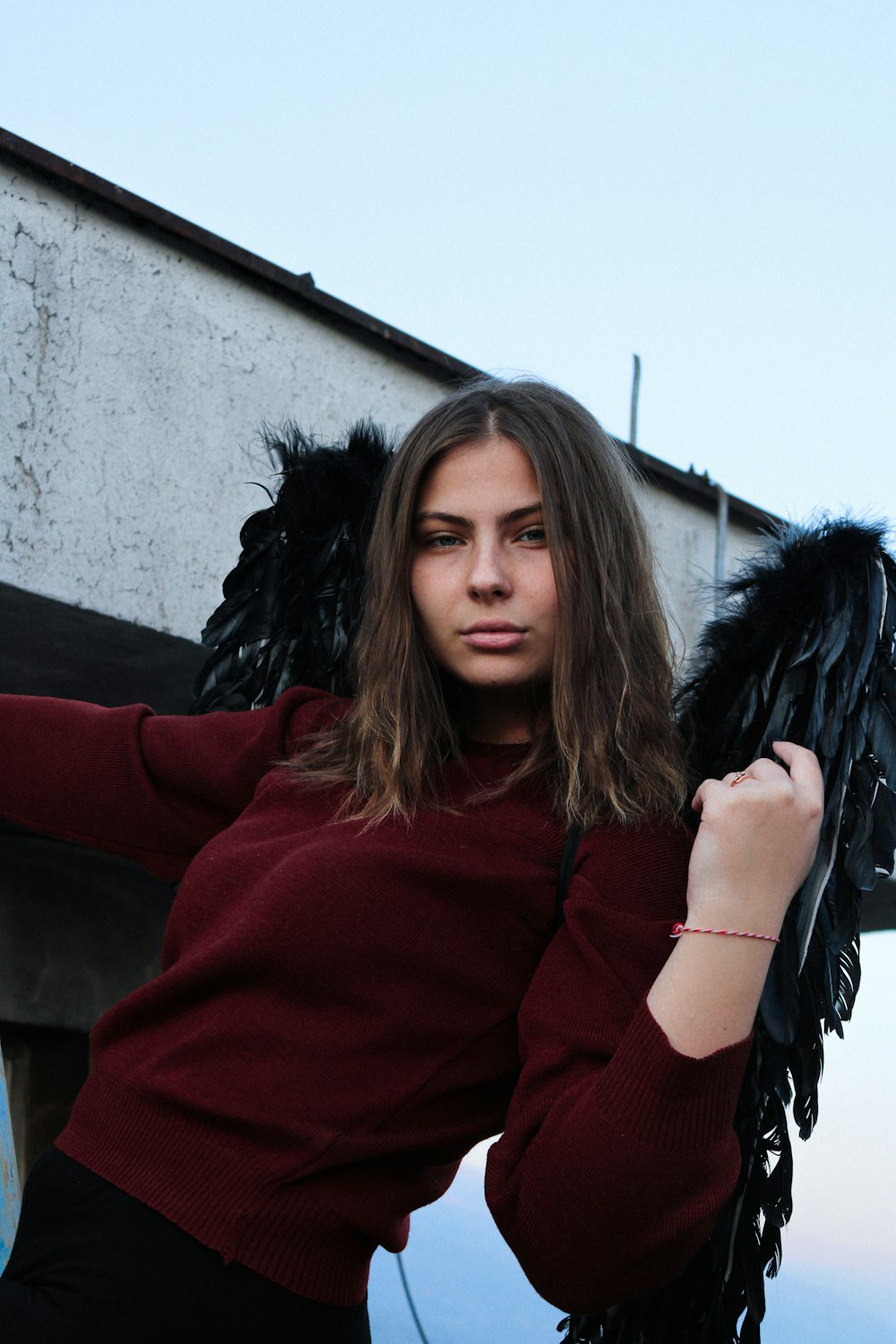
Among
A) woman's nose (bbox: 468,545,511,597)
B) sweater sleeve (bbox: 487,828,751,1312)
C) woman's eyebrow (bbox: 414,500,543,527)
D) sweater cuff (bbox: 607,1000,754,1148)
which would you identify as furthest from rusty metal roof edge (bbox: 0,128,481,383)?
sweater cuff (bbox: 607,1000,754,1148)

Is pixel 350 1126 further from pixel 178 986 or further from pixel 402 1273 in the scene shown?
pixel 402 1273

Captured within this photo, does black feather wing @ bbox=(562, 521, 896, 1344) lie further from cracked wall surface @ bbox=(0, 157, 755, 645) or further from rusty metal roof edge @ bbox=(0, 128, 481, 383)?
rusty metal roof edge @ bbox=(0, 128, 481, 383)

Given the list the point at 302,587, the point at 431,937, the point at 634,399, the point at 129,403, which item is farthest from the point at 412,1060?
the point at 634,399

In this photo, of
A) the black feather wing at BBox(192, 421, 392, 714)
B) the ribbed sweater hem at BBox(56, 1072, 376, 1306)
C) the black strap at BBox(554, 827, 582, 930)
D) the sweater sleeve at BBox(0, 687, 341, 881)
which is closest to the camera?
the ribbed sweater hem at BBox(56, 1072, 376, 1306)

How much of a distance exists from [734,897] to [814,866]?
25 centimetres

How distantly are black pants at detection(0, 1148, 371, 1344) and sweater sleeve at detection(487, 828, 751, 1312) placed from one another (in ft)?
0.69

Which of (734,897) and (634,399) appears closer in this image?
(734,897)

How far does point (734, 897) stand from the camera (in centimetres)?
111

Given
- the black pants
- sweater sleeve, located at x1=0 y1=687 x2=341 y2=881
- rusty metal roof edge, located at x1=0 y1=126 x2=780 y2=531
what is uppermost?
rusty metal roof edge, located at x1=0 y1=126 x2=780 y2=531

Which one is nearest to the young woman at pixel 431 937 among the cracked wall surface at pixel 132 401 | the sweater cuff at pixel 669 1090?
the sweater cuff at pixel 669 1090

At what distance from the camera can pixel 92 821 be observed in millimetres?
1524

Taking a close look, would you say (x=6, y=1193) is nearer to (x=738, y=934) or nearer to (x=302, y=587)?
(x=738, y=934)

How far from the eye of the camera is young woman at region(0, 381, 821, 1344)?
1.09 metres

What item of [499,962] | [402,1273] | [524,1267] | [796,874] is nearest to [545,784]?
[499,962]
